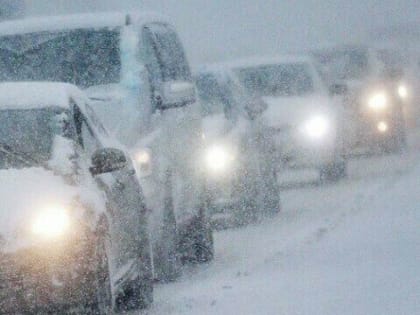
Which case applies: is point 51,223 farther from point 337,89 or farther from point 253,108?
point 337,89

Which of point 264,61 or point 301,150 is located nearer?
point 301,150

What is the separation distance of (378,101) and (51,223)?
1671 centimetres

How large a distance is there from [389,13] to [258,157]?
45.6 meters

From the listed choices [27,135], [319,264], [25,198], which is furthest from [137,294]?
[25,198]

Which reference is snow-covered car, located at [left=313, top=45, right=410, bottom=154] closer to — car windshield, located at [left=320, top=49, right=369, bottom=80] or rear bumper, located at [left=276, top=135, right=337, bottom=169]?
car windshield, located at [left=320, top=49, right=369, bottom=80]

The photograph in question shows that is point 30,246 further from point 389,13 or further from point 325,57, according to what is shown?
point 389,13

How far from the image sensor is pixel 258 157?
16344 mm

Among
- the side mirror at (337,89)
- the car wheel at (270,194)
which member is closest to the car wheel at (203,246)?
the car wheel at (270,194)

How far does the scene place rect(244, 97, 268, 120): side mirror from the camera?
16.8 metres

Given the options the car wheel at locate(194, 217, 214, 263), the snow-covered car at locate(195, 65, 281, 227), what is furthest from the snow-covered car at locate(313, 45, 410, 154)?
the car wheel at locate(194, 217, 214, 263)

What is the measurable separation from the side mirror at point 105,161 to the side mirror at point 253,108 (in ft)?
25.4

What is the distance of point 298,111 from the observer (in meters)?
19.6

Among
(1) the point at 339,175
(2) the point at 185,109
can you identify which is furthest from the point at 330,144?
(2) the point at 185,109

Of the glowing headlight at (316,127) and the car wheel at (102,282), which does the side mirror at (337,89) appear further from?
the car wheel at (102,282)
